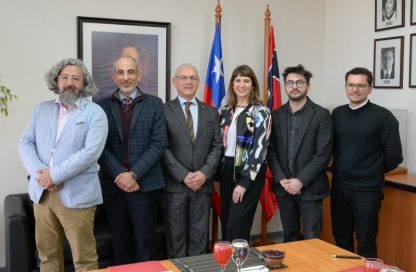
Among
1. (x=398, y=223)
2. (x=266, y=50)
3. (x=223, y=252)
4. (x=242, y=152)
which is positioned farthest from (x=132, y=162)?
(x=398, y=223)

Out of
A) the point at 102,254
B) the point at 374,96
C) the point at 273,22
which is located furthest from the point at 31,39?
the point at 374,96

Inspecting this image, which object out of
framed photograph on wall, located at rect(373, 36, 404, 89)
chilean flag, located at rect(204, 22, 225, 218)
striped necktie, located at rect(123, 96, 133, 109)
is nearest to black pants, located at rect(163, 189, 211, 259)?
striped necktie, located at rect(123, 96, 133, 109)

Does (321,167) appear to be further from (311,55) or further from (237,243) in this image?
(311,55)

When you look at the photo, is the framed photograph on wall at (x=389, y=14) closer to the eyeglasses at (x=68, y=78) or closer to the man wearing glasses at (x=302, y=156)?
the man wearing glasses at (x=302, y=156)

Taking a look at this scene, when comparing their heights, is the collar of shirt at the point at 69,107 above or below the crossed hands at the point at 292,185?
Result: above

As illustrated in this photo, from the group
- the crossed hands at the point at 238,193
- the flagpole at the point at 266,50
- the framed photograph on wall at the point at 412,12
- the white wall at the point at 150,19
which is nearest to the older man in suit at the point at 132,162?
the crossed hands at the point at 238,193

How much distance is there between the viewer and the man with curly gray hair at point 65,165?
2381 millimetres

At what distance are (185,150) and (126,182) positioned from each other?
452 mm

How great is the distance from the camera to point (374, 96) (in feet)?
12.7

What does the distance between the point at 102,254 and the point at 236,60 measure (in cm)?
209

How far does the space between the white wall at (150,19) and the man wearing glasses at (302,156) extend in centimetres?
125

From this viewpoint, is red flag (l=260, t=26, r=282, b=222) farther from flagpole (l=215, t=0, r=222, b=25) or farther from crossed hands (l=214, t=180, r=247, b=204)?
crossed hands (l=214, t=180, r=247, b=204)

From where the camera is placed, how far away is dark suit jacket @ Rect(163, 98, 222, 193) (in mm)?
2838

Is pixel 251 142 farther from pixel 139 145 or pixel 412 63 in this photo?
pixel 412 63
